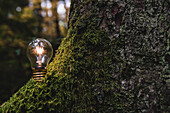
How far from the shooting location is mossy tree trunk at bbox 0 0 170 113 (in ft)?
3.36

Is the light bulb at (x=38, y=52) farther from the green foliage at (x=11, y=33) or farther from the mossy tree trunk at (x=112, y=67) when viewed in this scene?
the green foliage at (x=11, y=33)

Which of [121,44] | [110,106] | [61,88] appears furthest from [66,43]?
[110,106]

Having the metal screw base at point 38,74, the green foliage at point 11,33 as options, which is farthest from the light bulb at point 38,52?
the green foliage at point 11,33

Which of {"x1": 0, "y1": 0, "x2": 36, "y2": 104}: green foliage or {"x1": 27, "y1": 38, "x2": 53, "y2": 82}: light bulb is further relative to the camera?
{"x1": 0, "y1": 0, "x2": 36, "y2": 104}: green foliage

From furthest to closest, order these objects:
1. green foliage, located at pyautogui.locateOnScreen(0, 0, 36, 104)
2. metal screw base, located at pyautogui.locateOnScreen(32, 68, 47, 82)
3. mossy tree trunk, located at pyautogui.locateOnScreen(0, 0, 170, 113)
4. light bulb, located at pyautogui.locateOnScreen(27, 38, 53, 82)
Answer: green foliage, located at pyautogui.locateOnScreen(0, 0, 36, 104) → light bulb, located at pyautogui.locateOnScreen(27, 38, 53, 82) → metal screw base, located at pyautogui.locateOnScreen(32, 68, 47, 82) → mossy tree trunk, located at pyautogui.locateOnScreen(0, 0, 170, 113)

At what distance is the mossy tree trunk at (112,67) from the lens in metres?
1.02

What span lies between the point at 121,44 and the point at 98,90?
1.31 feet

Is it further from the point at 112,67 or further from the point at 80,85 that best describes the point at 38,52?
the point at 112,67

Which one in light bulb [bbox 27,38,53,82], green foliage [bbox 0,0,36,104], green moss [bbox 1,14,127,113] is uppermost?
green foliage [bbox 0,0,36,104]

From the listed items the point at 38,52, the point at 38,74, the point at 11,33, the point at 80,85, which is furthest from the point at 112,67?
the point at 11,33

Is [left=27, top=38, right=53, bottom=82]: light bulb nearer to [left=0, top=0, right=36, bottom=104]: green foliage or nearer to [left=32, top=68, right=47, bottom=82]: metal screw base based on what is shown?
[left=32, top=68, right=47, bottom=82]: metal screw base

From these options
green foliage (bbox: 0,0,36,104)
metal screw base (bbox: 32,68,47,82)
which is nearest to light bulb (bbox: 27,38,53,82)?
metal screw base (bbox: 32,68,47,82)

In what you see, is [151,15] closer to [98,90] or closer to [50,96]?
[98,90]

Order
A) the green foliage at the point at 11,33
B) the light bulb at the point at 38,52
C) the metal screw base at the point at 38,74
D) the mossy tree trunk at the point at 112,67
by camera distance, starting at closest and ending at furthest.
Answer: the mossy tree trunk at the point at 112,67 < the metal screw base at the point at 38,74 < the light bulb at the point at 38,52 < the green foliage at the point at 11,33
